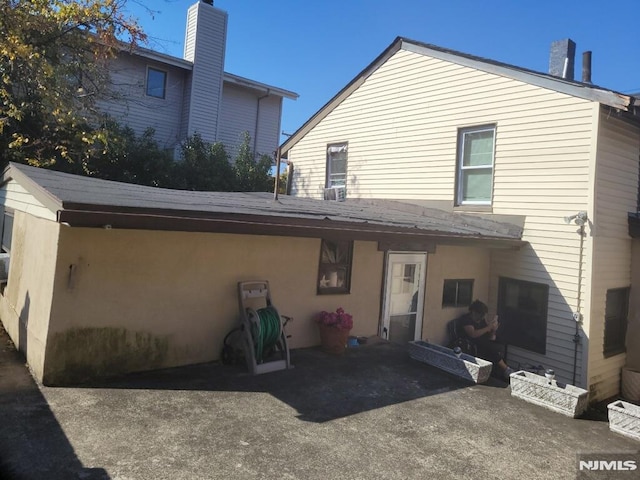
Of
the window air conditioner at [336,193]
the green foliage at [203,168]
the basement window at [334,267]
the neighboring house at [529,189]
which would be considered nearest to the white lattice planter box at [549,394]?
the neighboring house at [529,189]

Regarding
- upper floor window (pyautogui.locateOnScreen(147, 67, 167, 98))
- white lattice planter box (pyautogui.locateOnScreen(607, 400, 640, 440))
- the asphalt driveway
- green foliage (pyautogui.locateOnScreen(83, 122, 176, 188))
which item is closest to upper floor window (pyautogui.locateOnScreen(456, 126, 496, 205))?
the asphalt driveway

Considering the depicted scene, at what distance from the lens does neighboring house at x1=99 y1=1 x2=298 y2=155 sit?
48.5ft

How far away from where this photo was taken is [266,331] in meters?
5.79

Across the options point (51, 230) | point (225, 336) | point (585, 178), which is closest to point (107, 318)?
point (51, 230)

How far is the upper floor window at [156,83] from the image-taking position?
601 inches

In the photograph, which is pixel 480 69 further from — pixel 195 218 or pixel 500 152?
pixel 195 218

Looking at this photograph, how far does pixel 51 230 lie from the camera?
508 centimetres

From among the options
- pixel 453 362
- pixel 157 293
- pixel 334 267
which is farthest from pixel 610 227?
pixel 157 293

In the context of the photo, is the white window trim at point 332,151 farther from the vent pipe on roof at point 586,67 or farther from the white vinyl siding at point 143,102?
the white vinyl siding at point 143,102

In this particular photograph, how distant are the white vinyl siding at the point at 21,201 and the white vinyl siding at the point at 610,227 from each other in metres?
8.43

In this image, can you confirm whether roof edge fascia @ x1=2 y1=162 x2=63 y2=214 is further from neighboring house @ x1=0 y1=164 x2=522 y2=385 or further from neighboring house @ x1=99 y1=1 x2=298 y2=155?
neighboring house @ x1=99 y1=1 x2=298 y2=155

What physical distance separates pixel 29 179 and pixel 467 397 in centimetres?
629

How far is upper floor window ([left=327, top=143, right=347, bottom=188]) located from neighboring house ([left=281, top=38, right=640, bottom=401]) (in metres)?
1.48

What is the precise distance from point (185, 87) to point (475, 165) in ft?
37.5
